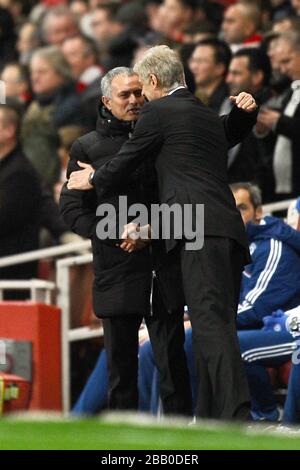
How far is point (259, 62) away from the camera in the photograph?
475 inches

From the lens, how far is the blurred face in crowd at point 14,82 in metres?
16.1

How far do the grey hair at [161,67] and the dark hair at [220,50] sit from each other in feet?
13.2

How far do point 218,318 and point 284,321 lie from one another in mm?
1266

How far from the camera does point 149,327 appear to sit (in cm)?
900

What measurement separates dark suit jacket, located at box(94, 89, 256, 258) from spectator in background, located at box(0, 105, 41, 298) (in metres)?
3.74

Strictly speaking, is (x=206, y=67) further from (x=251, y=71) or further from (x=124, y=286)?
(x=124, y=286)

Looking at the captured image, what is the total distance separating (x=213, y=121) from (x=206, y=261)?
2.58 ft

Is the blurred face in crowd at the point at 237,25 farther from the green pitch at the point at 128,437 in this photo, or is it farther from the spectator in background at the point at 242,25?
the green pitch at the point at 128,437

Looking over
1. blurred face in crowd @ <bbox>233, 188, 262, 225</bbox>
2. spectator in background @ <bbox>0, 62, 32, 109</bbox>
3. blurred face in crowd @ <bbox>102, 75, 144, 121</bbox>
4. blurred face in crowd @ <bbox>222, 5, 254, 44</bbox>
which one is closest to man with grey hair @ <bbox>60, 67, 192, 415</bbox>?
blurred face in crowd @ <bbox>102, 75, 144, 121</bbox>

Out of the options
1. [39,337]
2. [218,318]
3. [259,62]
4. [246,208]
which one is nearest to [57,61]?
[259,62]

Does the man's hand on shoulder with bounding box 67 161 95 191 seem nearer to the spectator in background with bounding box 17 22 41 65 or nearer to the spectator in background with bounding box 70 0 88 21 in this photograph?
the spectator in background with bounding box 17 22 41 65

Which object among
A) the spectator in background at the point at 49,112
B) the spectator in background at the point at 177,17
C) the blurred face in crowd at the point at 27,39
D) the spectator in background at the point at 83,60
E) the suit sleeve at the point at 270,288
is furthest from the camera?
the blurred face in crowd at the point at 27,39

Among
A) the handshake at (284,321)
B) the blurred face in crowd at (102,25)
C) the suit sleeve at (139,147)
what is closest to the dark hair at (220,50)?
the handshake at (284,321)

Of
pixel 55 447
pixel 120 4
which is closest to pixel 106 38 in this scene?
pixel 120 4
